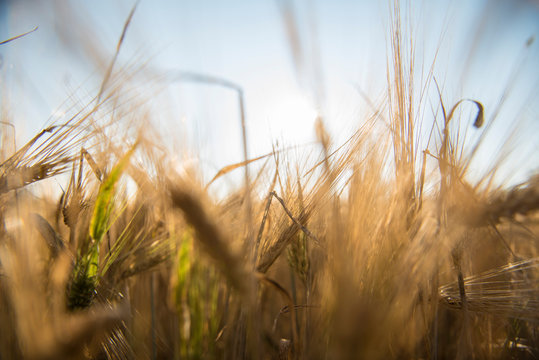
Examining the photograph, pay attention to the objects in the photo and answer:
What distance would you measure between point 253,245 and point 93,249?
0.34 meters

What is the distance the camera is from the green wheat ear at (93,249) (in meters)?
0.59

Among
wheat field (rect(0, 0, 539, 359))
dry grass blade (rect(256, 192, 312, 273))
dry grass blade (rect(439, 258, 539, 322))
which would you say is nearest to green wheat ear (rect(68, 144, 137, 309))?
wheat field (rect(0, 0, 539, 359))

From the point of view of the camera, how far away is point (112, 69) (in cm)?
67

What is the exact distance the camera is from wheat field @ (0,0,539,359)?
20.0 inches

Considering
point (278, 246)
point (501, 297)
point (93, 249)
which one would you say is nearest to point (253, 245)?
point (278, 246)

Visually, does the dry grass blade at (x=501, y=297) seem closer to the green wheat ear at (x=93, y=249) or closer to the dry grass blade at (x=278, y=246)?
the dry grass blade at (x=278, y=246)

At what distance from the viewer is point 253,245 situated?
0.63 m

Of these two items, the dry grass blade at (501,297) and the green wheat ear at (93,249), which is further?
the dry grass blade at (501,297)

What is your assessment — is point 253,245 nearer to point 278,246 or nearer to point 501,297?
point 278,246

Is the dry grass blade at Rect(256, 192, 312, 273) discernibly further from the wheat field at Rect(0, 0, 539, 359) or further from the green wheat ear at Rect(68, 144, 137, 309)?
the green wheat ear at Rect(68, 144, 137, 309)

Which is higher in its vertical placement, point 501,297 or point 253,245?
point 253,245

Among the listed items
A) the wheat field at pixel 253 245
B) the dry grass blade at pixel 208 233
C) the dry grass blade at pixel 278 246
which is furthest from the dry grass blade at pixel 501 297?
the dry grass blade at pixel 208 233

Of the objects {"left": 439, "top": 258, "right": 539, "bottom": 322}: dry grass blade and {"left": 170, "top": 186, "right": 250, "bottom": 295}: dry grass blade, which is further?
{"left": 439, "top": 258, "right": 539, "bottom": 322}: dry grass blade

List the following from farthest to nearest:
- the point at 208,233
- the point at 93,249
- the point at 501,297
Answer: the point at 501,297 < the point at 93,249 < the point at 208,233
